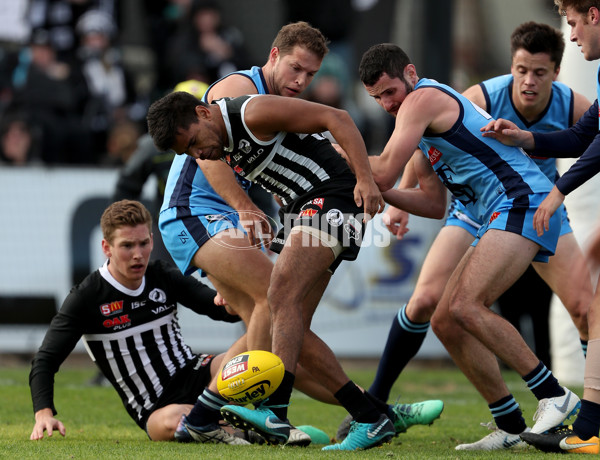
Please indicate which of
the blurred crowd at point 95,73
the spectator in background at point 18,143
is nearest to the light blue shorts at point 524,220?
the blurred crowd at point 95,73

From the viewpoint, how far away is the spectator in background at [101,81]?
1277 centimetres

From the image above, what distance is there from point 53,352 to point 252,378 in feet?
4.48

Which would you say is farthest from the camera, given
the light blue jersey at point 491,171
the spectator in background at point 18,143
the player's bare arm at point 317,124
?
the spectator in background at point 18,143

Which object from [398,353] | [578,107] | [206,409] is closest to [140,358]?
[206,409]

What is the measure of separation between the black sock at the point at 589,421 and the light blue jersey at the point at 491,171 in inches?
36.6

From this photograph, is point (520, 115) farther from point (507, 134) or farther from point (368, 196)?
point (368, 196)

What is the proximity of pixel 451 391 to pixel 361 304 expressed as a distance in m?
1.86

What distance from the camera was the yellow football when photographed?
193 inches

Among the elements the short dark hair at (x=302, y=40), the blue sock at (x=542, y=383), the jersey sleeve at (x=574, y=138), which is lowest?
the blue sock at (x=542, y=383)

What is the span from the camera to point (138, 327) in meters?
5.88

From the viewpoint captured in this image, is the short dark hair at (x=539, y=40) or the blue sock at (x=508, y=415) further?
the short dark hair at (x=539, y=40)

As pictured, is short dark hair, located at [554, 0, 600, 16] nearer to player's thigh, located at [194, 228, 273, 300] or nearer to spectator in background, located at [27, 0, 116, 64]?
player's thigh, located at [194, 228, 273, 300]

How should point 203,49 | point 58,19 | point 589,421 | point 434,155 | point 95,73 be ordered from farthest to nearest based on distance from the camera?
point 203,49 → point 58,19 → point 95,73 → point 434,155 → point 589,421

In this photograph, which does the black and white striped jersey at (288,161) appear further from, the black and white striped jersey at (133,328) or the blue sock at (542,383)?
the blue sock at (542,383)
